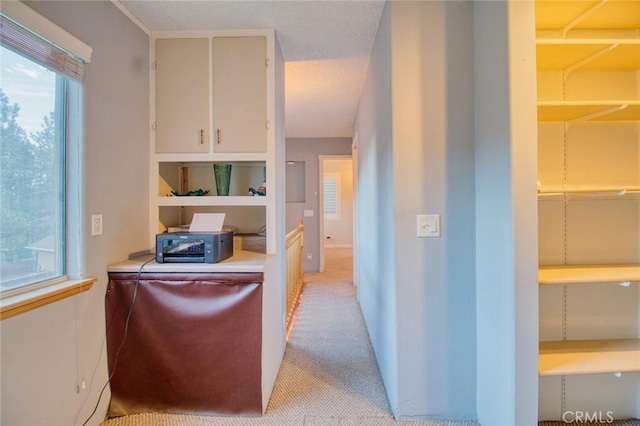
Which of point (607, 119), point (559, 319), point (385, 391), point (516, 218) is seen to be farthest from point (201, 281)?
point (607, 119)

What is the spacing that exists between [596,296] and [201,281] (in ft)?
6.88

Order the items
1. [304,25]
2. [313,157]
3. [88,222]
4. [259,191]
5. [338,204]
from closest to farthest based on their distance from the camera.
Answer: [88,222], [304,25], [259,191], [313,157], [338,204]

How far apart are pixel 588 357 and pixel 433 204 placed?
0.99m

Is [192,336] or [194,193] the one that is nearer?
[192,336]

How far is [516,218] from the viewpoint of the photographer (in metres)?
1.29

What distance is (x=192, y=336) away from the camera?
5.46 ft

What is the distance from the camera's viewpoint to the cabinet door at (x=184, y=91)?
2.04m

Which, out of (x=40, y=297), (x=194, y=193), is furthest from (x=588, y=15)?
(x=40, y=297)

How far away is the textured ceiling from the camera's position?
180 cm

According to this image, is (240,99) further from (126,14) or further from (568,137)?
(568,137)

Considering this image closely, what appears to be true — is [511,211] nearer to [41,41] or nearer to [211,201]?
[211,201]

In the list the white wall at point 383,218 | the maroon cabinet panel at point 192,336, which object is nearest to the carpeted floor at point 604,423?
the white wall at point 383,218

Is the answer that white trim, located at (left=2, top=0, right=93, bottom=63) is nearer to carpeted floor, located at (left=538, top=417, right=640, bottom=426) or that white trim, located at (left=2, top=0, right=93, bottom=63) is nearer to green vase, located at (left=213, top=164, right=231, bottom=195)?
green vase, located at (left=213, top=164, right=231, bottom=195)

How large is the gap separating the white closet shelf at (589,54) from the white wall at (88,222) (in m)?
2.16
